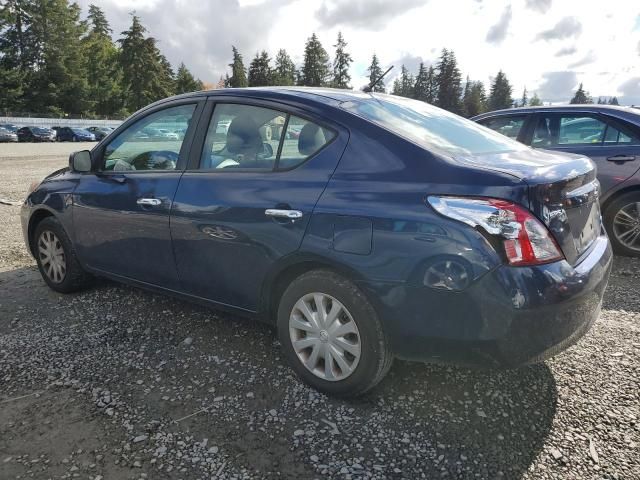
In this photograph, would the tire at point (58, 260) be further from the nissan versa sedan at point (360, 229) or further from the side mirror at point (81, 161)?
the nissan versa sedan at point (360, 229)

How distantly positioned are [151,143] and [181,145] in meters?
0.46

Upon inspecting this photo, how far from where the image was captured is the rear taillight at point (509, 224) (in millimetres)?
2199

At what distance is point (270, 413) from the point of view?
2.65 meters

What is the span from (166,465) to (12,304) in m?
2.77

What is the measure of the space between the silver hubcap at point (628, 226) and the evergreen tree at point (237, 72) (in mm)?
96399

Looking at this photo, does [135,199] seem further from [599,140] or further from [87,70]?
[87,70]

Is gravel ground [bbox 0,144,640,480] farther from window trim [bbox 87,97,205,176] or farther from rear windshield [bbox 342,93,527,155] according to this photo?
rear windshield [bbox 342,93,527,155]

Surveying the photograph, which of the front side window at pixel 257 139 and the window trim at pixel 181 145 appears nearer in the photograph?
the front side window at pixel 257 139

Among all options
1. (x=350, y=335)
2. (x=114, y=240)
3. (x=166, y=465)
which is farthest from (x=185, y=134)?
(x=166, y=465)

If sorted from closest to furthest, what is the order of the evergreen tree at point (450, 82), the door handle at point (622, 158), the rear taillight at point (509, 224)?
the rear taillight at point (509, 224) < the door handle at point (622, 158) < the evergreen tree at point (450, 82)

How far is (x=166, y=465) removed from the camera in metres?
2.28

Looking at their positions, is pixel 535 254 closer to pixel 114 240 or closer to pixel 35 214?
pixel 114 240

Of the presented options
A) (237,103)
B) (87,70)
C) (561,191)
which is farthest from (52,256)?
(87,70)

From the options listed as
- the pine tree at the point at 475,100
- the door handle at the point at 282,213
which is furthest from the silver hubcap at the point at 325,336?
the pine tree at the point at 475,100
